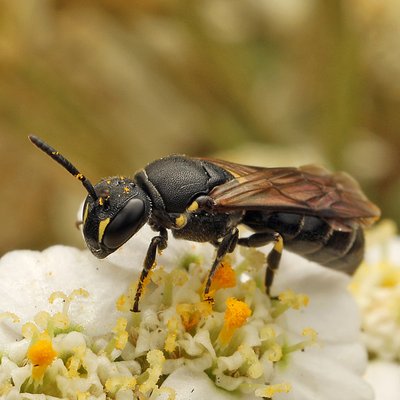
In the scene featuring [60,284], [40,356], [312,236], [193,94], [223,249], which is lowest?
[40,356]

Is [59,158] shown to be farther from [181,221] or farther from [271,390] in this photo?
[271,390]

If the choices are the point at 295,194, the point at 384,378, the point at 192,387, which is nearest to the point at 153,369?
the point at 192,387

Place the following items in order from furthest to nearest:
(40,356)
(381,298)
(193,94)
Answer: (193,94)
(381,298)
(40,356)

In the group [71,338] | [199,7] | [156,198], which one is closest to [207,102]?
[199,7]

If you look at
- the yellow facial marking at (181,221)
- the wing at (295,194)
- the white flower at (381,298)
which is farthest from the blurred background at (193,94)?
the yellow facial marking at (181,221)

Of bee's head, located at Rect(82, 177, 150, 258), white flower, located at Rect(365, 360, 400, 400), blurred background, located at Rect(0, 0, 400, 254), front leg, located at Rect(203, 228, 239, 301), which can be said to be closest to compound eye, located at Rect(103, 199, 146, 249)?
bee's head, located at Rect(82, 177, 150, 258)

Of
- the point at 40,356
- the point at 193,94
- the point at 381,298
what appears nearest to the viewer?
the point at 40,356
